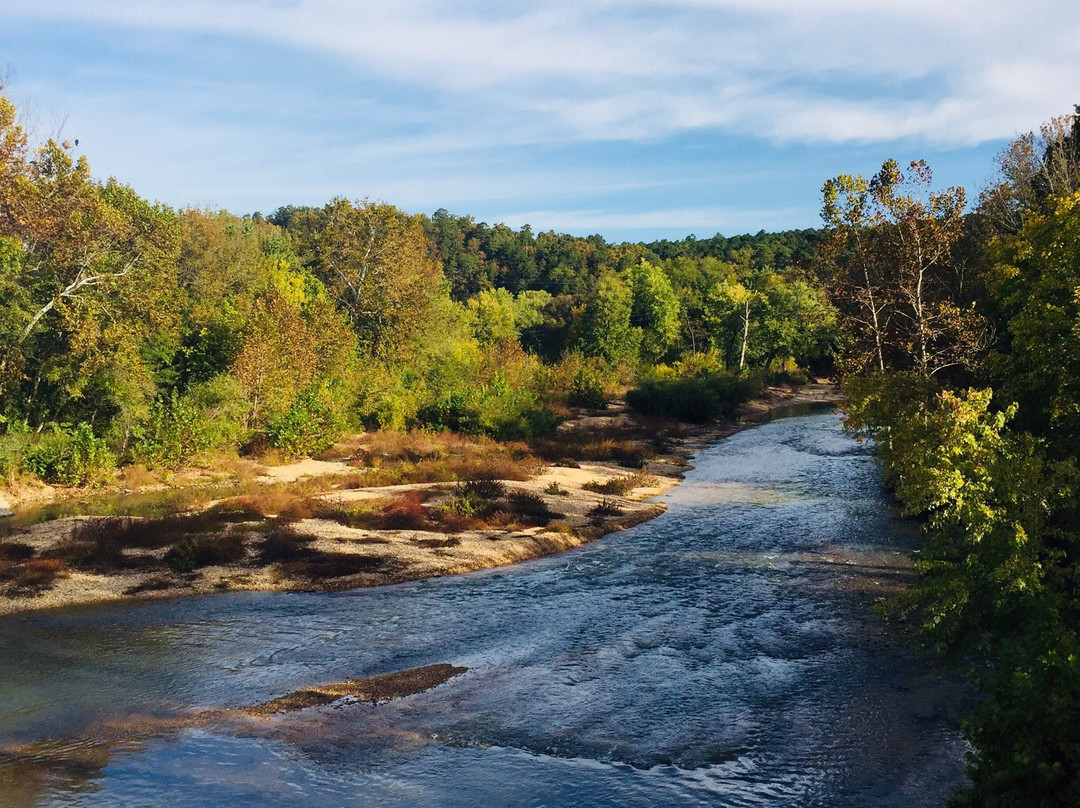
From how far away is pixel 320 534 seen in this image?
88.8 feet

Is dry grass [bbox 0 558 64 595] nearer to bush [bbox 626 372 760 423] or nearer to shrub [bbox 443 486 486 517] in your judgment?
shrub [bbox 443 486 486 517]

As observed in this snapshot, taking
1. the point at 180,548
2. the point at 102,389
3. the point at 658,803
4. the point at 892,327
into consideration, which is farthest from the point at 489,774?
the point at 102,389

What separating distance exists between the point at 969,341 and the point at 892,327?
552cm

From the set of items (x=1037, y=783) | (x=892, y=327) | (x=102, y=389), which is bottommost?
(x=1037, y=783)

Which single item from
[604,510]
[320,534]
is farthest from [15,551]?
[604,510]

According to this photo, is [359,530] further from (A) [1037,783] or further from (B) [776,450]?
(B) [776,450]

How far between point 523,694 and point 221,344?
3603 cm

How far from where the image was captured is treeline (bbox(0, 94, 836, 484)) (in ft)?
118

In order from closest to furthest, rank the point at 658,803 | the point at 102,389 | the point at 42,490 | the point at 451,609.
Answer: the point at 658,803 → the point at 451,609 → the point at 42,490 → the point at 102,389

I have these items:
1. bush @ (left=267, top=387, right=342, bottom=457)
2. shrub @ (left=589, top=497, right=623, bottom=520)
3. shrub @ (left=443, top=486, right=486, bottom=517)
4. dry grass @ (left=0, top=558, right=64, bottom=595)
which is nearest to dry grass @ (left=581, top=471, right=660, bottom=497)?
shrub @ (left=589, top=497, right=623, bottom=520)

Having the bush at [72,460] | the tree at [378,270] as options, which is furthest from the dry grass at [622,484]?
the tree at [378,270]

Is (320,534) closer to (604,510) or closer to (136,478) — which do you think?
(604,510)

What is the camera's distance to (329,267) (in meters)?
62.1

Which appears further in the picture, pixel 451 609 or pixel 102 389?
pixel 102 389
